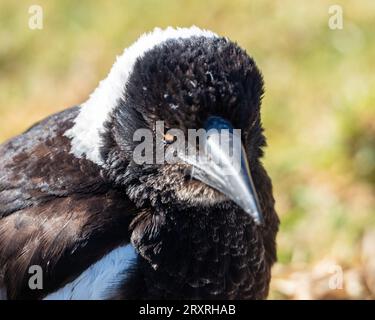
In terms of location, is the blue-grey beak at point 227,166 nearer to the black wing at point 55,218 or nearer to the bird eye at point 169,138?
the bird eye at point 169,138

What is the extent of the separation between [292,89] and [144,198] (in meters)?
2.89

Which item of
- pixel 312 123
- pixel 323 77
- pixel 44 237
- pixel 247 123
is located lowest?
pixel 44 237

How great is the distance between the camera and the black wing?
346 centimetres

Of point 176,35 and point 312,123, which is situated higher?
point 312,123

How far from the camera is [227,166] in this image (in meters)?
3.25

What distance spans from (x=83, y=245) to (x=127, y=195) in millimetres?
281

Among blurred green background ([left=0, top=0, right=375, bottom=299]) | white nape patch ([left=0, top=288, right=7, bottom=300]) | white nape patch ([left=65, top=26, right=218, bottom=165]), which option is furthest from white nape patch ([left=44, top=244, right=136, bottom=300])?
blurred green background ([left=0, top=0, right=375, bottom=299])

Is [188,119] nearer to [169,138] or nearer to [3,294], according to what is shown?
[169,138]

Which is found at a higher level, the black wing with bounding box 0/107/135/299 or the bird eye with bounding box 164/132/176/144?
the bird eye with bounding box 164/132/176/144

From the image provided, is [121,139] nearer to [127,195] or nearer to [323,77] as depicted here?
[127,195]

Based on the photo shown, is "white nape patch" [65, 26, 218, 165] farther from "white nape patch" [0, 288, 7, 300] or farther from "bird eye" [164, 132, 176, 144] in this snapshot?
"white nape patch" [0, 288, 7, 300]

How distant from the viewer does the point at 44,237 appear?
348 cm

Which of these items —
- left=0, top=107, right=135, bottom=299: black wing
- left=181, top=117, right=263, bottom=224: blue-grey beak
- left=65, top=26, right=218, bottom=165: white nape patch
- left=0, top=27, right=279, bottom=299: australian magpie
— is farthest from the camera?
left=65, top=26, right=218, bottom=165: white nape patch
